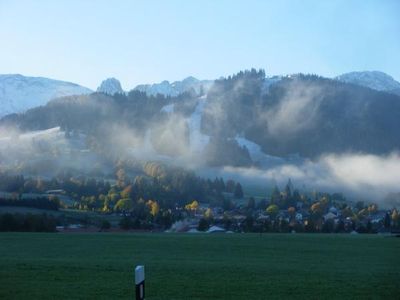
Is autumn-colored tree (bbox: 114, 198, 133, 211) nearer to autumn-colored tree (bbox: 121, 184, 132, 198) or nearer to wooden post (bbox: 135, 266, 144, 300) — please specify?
autumn-colored tree (bbox: 121, 184, 132, 198)

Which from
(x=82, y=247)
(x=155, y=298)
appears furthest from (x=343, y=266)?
(x=82, y=247)

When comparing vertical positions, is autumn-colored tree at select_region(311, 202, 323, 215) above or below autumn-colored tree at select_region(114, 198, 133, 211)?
below

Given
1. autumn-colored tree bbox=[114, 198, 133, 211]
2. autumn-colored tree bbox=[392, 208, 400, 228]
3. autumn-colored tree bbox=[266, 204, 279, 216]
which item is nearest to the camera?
autumn-colored tree bbox=[392, 208, 400, 228]

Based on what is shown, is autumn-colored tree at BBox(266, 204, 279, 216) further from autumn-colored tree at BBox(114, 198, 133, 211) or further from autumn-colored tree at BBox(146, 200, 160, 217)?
autumn-colored tree at BBox(114, 198, 133, 211)

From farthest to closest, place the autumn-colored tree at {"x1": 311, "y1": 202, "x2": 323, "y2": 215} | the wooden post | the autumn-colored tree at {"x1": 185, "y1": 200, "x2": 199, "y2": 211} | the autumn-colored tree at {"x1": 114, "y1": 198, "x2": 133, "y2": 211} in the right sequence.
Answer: the autumn-colored tree at {"x1": 185, "y1": 200, "x2": 199, "y2": 211}, the autumn-colored tree at {"x1": 311, "y1": 202, "x2": 323, "y2": 215}, the autumn-colored tree at {"x1": 114, "y1": 198, "x2": 133, "y2": 211}, the wooden post

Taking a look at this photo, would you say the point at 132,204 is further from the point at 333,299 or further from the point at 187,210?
the point at 333,299

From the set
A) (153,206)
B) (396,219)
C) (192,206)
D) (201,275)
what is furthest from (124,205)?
(201,275)

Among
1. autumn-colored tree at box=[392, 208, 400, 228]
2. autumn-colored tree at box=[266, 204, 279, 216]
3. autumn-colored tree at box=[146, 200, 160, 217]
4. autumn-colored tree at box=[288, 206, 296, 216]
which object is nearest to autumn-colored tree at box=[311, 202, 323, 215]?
autumn-colored tree at box=[288, 206, 296, 216]

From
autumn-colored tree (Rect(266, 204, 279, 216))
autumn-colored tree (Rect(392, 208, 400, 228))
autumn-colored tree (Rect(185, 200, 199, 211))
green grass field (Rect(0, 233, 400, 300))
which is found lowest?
autumn-colored tree (Rect(392, 208, 400, 228))

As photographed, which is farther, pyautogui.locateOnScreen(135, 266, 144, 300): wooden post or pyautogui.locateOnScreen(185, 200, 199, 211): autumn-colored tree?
pyautogui.locateOnScreen(185, 200, 199, 211): autumn-colored tree

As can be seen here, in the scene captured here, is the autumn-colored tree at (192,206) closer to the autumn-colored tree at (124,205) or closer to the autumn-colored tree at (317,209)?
the autumn-colored tree at (124,205)

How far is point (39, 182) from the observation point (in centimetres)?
19962

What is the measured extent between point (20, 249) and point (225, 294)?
29.7 m

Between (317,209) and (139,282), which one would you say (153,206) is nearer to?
(317,209)
